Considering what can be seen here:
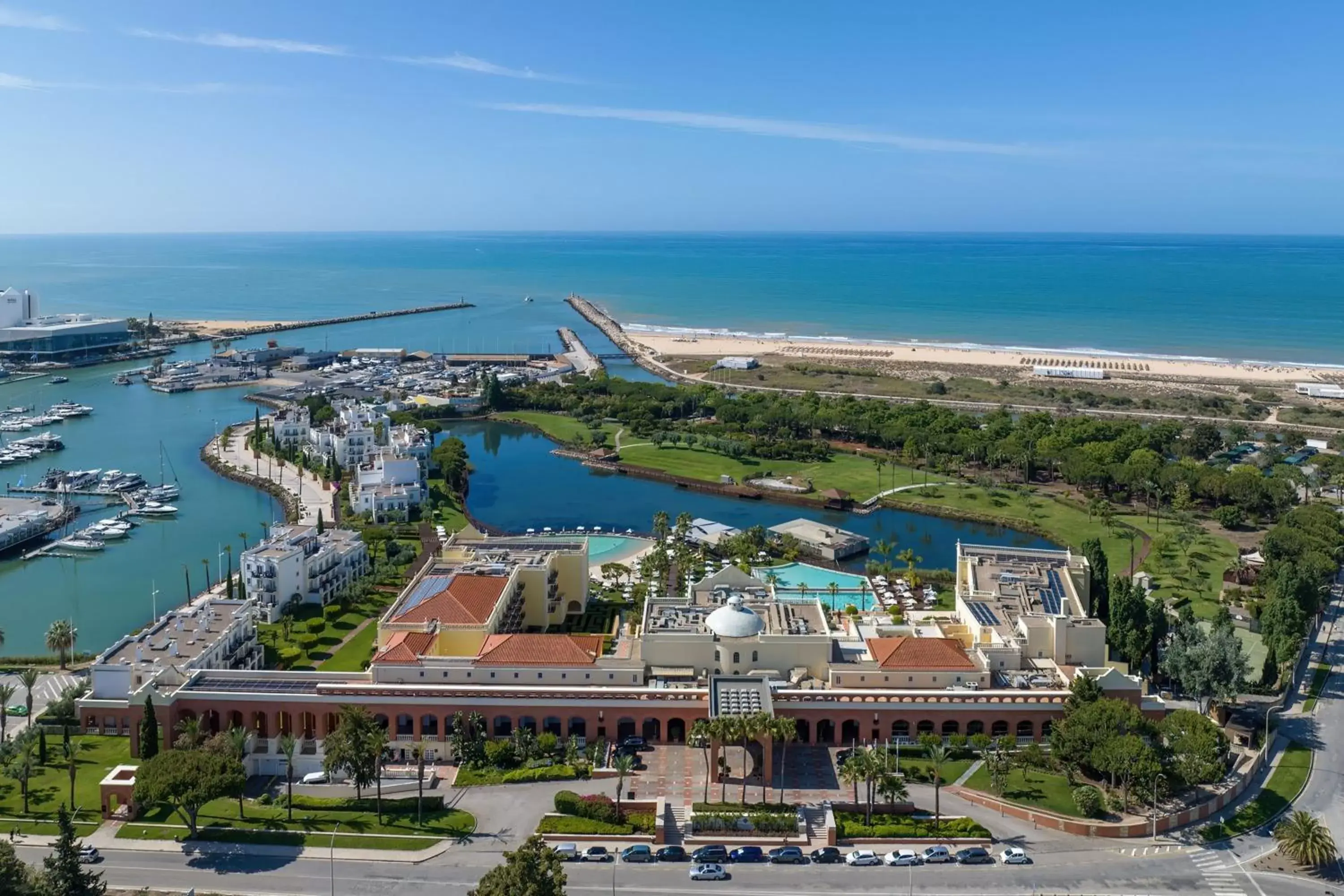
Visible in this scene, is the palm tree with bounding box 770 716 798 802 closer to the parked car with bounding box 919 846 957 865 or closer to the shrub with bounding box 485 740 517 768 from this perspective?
the parked car with bounding box 919 846 957 865

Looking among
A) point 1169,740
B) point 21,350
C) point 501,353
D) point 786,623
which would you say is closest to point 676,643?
point 786,623

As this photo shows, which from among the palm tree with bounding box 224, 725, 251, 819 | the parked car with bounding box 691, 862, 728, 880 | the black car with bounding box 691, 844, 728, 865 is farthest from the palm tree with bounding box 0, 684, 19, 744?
the parked car with bounding box 691, 862, 728, 880

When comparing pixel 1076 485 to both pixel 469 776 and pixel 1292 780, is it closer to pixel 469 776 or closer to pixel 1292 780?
pixel 1292 780

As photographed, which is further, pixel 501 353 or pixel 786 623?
pixel 501 353

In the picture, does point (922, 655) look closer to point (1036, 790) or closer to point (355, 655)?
point (1036, 790)

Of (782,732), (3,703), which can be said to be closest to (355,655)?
(3,703)

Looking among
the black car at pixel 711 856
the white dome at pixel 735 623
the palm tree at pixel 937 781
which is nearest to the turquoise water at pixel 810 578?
the white dome at pixel 735 623

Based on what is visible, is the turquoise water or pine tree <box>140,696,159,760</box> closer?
pine tree <box>140,696,159,760</box>
